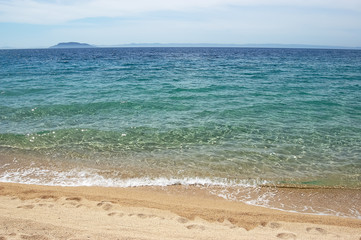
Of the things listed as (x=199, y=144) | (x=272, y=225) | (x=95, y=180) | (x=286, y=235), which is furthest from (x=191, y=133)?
(x=286, y=235)

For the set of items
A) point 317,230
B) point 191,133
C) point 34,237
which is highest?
point 191,133

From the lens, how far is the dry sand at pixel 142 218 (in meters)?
4.46

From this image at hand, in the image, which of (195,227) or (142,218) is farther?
(142,218)

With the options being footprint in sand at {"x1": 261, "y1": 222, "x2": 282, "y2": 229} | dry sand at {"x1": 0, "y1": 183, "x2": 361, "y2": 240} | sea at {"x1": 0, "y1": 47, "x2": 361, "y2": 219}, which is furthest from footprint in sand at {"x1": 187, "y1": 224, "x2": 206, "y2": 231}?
sea at {"x1": 0, "y1": 47, "x2": 361, "y2": 219}

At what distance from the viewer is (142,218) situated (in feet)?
16.6

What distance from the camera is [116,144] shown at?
962 centimetres

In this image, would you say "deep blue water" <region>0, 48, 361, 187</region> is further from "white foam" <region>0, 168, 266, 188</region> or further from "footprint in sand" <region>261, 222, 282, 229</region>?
"footprint in sand" <region>261, 222, 282, 229</region>

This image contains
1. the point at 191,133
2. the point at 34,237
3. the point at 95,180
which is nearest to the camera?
the point at 34,237

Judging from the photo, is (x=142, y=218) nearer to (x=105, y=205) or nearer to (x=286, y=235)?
(x=105, y=205)

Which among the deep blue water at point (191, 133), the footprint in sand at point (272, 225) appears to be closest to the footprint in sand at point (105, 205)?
the deep blue water at point (191, 133)

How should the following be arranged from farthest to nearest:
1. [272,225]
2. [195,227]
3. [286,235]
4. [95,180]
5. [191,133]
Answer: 1. [191,133]
2. [95,180]
3. [272,225]
4. [195,227]
5. [286,235]

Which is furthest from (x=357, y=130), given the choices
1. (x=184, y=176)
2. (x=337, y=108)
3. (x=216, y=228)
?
(x=216, y=228)

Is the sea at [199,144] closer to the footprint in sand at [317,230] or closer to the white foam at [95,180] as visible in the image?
the white foam at [95,180]

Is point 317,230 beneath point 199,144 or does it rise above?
beneath
